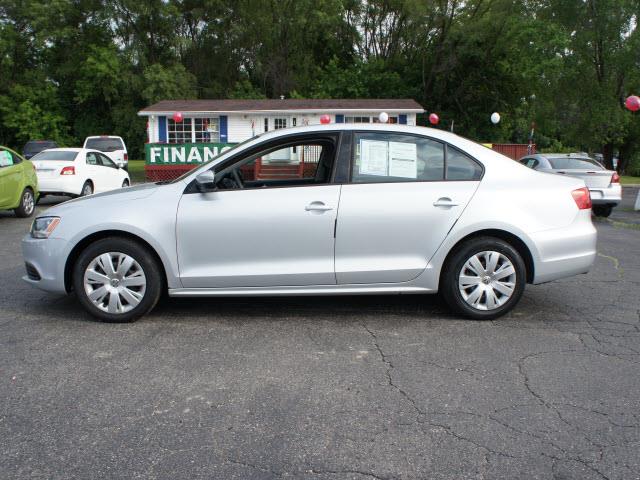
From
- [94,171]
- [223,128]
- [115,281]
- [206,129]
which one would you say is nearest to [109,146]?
[206,129]

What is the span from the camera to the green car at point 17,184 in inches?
465

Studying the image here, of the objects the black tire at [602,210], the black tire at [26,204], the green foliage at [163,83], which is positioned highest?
the green foliage at [163,83]

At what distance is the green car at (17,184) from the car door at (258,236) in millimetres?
8439

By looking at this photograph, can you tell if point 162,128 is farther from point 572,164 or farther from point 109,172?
point 572,164

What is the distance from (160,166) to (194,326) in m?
16.9

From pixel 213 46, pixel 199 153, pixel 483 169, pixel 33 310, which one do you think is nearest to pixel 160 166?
pixel 199 153

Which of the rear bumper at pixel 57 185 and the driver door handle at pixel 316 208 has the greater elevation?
the driver door handle at pixel 316 208

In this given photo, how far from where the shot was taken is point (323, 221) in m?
4.94

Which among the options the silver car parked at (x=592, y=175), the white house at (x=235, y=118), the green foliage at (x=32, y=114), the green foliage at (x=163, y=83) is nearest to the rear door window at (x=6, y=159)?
the silver car parked at (x=592, y=175)

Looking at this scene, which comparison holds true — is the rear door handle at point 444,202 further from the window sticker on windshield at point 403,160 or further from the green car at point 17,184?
the green car at point 17,184

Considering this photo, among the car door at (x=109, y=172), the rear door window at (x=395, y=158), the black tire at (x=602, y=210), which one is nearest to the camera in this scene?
the rear door window at (x=395, y=158)

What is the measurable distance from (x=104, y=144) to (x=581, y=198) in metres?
22.1

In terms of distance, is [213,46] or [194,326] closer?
[194,326]

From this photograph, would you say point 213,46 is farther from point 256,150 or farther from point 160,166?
point 256,150
